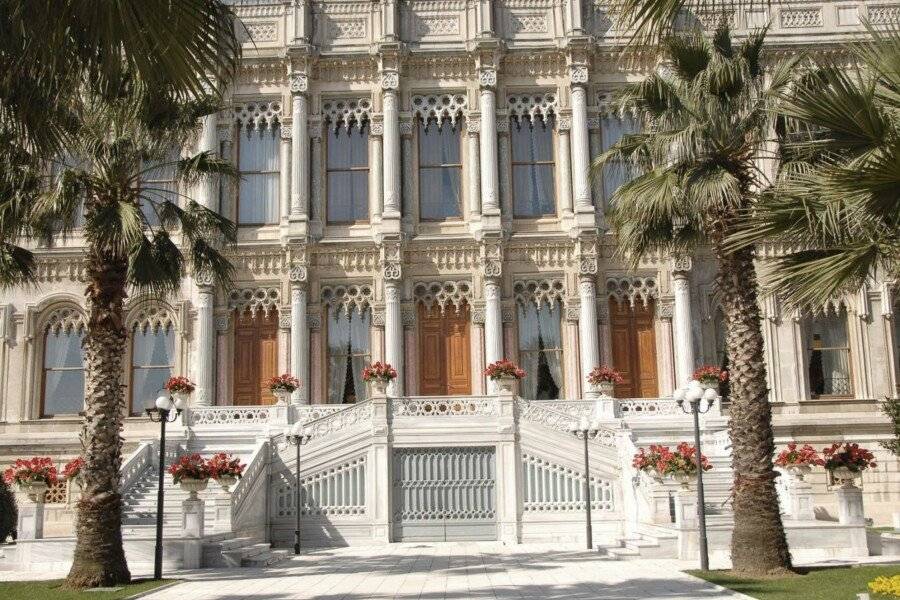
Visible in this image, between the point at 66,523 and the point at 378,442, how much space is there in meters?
8.90

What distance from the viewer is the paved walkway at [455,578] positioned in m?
13.7

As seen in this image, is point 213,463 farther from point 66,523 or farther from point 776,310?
point 776,310

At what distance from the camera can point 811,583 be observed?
13727 mm

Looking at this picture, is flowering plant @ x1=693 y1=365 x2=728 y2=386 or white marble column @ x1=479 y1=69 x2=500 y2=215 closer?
flowering plant @ x1=693 y1=365 x2=728 y2=386

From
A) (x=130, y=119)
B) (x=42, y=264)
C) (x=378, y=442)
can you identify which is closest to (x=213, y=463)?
(x=378, y=442)

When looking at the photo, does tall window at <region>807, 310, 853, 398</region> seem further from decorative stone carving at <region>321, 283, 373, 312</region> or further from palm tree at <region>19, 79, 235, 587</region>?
palm tree at <region>19, 79, 235, 587</region>

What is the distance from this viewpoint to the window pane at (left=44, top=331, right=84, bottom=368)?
1120 inches

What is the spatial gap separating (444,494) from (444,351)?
6.22 meters

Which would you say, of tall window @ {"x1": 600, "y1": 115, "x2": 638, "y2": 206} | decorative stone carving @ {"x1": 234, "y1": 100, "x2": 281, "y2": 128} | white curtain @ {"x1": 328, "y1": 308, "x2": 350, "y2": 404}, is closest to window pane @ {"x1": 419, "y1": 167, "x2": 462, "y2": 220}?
white curtain @ {"x1": 328, "y1": 308, "x2": 350, "y2": 404}

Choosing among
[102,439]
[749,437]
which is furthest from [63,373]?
[749,437]

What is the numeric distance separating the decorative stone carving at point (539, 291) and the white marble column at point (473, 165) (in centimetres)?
238

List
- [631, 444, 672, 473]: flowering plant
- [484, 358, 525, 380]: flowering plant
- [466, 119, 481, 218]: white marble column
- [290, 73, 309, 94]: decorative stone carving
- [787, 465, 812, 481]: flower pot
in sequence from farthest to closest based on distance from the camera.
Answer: [290, 73, 309, 94]: decorative stone carving
[466, 119, 481, 218]: white marble column
[484, 358, 525, 380]: flowering plant
[787, 465, 812, 481]: flower pot
[631, 444, 672, 473]: flowering plant

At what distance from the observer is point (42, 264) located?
93.8 feet

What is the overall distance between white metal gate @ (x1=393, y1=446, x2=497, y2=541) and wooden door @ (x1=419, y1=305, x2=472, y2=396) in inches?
198
